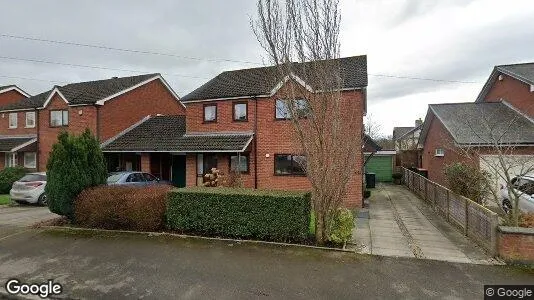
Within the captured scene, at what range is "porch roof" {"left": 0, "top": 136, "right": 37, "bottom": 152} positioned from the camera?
65.2 ft

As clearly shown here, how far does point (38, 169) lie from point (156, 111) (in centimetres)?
825

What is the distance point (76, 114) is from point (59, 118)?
1772 millimetres

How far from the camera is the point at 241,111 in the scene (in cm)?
1586

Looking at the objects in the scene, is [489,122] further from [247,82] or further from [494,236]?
[247,82]

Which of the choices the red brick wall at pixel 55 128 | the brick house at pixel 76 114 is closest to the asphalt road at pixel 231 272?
the brick house at pixel 76 114

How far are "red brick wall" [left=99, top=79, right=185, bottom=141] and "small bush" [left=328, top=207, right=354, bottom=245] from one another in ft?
52.3

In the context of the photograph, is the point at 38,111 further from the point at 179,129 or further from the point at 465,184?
the point at 465,184

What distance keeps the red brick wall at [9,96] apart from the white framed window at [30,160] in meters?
12.4

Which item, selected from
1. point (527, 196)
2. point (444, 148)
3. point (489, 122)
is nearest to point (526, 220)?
point (527, 196)

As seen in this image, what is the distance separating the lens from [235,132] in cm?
1589

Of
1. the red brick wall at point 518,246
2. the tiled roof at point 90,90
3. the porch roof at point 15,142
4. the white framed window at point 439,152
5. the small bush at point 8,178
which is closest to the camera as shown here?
the red brick wall at point 518,246

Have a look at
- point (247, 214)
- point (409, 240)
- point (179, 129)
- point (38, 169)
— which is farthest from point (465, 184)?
point (38, 169)

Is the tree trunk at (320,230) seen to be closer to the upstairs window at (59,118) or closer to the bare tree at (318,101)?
the bare tree at (318,101)

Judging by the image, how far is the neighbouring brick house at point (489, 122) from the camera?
14.4 meters
